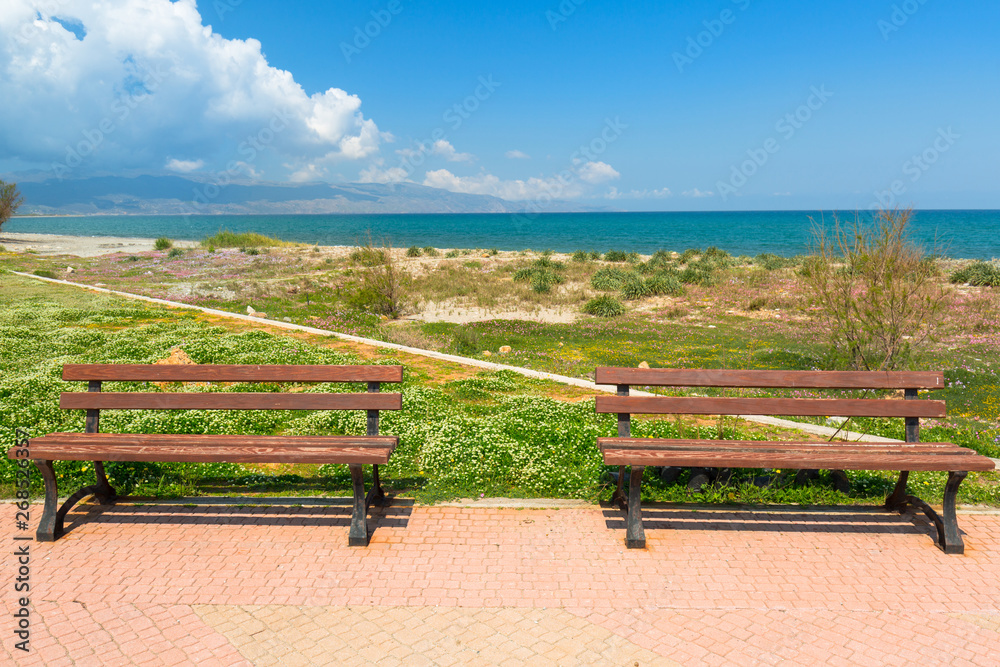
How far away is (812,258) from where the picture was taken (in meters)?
9.52

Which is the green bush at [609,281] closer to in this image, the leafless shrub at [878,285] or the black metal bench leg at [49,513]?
the leafless shrub at [878,285]

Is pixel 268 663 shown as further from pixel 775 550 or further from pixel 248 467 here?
pixel 775 550

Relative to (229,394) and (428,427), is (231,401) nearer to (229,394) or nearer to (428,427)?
(229,394)

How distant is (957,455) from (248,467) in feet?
18.3

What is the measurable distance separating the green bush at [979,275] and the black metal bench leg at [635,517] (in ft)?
79.3

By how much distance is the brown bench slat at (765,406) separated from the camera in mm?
4250

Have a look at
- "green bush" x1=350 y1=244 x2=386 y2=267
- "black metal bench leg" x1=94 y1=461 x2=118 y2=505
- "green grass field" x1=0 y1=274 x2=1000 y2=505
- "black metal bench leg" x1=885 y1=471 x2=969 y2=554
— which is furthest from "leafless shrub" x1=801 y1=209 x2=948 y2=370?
"green bush" x1=350 y1=244 x2=386 y2=267

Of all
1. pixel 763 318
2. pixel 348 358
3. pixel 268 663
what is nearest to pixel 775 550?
pixel 268 663

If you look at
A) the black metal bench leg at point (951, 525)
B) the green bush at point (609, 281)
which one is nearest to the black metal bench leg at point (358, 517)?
the black metal bench leg at point (951, 525)

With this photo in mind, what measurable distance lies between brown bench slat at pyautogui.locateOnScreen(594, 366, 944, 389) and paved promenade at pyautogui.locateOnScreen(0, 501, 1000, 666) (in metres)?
1.05

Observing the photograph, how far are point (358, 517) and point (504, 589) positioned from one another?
1.15 m

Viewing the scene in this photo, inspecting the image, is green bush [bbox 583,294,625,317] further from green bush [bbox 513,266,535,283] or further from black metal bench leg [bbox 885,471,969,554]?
black metal bench leg [bbox 885,471,969,554]

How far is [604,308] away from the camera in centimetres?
1716

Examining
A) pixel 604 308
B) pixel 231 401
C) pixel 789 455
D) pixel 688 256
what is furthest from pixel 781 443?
pixel 688 256
